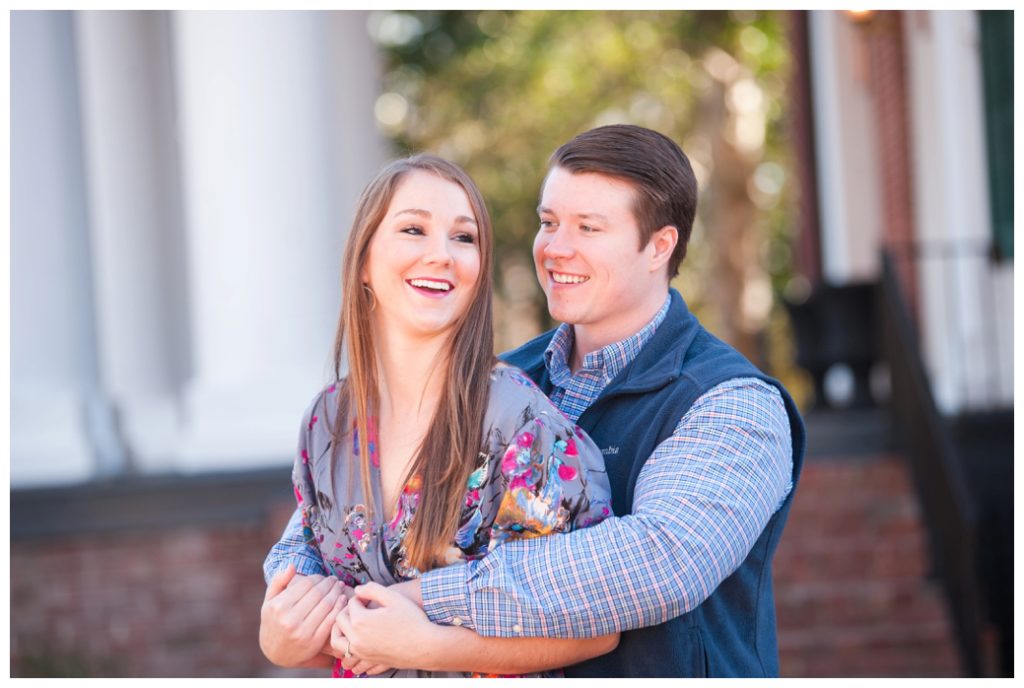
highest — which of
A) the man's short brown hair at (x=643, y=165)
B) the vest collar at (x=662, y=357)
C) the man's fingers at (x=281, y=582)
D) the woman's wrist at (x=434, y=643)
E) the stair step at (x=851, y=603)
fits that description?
the man's short brown hair at (x=643, y=165)

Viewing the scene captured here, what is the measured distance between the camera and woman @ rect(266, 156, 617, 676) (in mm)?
2346

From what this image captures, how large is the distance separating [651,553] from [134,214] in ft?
22.4

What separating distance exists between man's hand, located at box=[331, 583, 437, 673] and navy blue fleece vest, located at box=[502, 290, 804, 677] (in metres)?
0.33

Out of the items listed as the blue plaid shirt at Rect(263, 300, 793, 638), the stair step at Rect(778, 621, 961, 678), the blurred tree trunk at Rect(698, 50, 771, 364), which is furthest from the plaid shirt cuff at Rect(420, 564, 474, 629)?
the blurred tree trunk at Rect(698, 50, 771, 364)

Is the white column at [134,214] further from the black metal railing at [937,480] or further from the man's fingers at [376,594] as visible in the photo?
the man's fingers at [376,594]

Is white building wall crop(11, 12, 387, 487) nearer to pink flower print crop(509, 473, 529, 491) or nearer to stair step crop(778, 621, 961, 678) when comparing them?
stair step crop(778, 621, 961, 678)

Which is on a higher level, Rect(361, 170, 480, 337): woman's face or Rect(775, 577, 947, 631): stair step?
Rect(361, 170, 480, 337): woman's face

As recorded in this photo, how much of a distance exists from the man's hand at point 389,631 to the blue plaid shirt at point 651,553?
0.03 m

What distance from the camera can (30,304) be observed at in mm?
7840

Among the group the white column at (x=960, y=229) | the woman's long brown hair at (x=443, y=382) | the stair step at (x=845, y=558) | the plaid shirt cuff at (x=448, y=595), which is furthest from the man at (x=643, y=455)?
the white column at (x=960, y=229)

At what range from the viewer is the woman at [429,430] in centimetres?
235

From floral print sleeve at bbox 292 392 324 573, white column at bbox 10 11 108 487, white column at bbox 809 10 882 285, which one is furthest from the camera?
white column at bbox 809 10 882 285

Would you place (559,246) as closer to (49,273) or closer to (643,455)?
(643,455)

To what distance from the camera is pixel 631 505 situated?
2492mm
